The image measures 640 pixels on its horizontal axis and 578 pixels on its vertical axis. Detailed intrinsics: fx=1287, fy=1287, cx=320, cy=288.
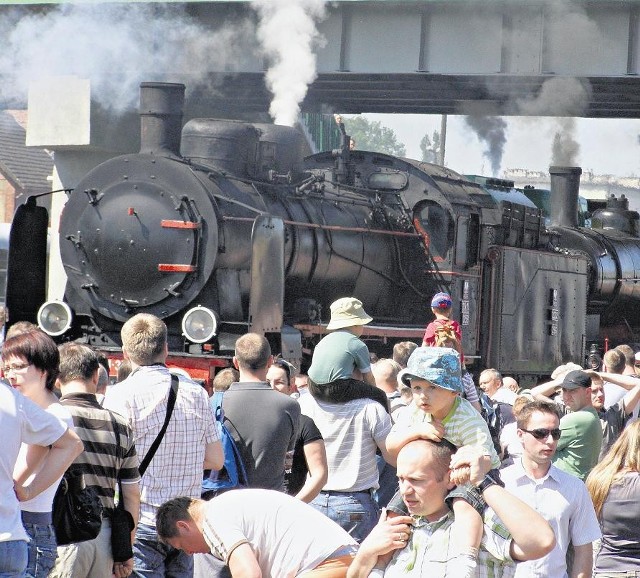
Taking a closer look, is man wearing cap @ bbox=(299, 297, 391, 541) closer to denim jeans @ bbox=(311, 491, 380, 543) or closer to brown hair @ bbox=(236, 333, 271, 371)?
denim jeans @ bbox=(311, 491, 380, 543)

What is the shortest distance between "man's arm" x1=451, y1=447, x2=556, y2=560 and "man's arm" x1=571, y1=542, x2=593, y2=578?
1.12 metres

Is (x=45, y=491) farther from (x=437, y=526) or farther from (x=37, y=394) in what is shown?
(x=437, y=526)

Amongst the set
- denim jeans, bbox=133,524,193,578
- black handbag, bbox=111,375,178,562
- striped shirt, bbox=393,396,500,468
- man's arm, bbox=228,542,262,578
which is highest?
striped shirt, bbox=393,396,500,468

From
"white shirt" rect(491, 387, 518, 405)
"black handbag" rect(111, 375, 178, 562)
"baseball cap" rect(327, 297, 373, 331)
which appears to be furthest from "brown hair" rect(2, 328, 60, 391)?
"white shirt" rect(491, 387, 518, 405)

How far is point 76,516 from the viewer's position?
4.99 m

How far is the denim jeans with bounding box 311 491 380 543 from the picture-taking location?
6.42 m

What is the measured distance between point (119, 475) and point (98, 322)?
326 inches

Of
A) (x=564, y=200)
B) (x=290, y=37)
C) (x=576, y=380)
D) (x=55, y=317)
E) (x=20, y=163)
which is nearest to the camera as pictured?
(x=576, y=380)

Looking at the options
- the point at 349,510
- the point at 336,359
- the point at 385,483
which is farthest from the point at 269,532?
the point at 385,483

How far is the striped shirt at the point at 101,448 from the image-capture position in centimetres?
520

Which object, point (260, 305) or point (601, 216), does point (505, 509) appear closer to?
point (260, 305)

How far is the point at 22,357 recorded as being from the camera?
501 cm

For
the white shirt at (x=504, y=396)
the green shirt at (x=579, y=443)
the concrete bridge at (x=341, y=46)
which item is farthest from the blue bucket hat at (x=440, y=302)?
the concrete bridge at (x=341, y=46)

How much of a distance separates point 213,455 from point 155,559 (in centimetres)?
53
